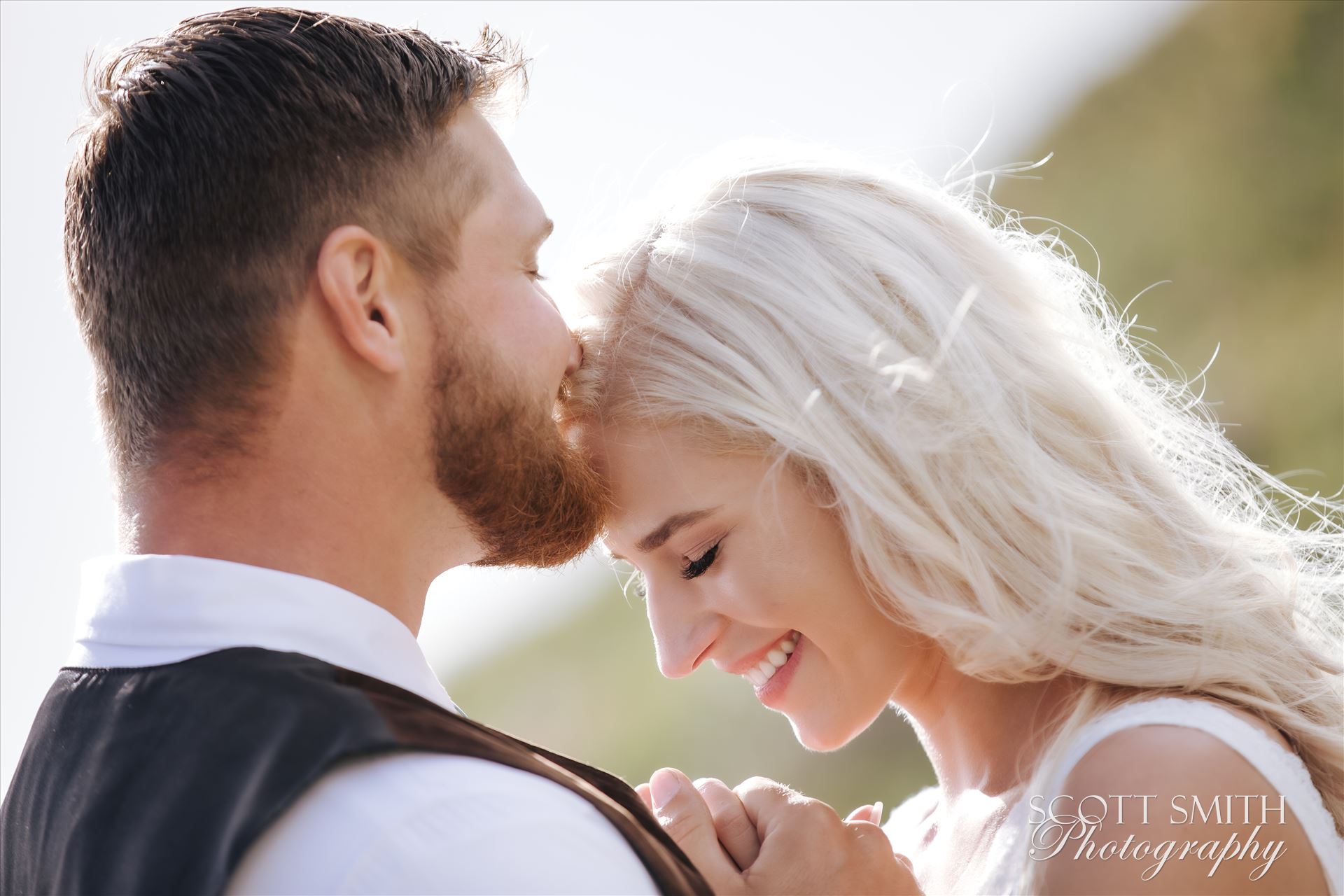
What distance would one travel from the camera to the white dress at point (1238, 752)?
7.05 ft

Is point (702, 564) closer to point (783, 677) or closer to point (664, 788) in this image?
point (783, 677)

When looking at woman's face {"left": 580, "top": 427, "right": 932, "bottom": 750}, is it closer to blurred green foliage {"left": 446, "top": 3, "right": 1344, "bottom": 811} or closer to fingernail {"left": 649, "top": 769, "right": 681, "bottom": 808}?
fingernail {"left": 649, "top": 769, "right": 681, "bottom": 808}

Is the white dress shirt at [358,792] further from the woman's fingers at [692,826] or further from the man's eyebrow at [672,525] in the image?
the man's eyebrow at [672,525]

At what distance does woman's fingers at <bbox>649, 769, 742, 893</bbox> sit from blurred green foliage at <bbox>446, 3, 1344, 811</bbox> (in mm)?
5512

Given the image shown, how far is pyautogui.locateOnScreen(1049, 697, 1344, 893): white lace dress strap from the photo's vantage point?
2.15 meters

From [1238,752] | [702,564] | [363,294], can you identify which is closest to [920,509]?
[702,564]

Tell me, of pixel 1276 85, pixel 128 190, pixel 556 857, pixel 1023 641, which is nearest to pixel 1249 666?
pixel 1023 641

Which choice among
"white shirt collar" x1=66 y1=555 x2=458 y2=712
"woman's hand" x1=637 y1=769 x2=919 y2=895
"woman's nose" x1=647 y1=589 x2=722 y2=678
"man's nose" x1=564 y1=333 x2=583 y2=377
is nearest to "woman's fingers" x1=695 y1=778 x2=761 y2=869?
"woman's hand" x1=637 y1=769 x2=919 y2=895

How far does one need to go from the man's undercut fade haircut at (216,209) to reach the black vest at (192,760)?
439 millimetres

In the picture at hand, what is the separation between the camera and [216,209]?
2061 millimetres

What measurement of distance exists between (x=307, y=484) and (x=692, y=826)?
102cm

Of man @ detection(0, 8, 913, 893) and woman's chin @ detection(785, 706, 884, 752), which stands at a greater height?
man @ detection(0, 8, 913, 893)

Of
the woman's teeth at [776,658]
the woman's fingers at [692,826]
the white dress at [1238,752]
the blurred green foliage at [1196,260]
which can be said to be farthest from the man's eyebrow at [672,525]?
the blurred green foliage at [1196,260]

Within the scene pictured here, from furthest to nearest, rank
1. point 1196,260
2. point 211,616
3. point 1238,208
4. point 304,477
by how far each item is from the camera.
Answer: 1. point 1196,260
2. point 1238,208
3. point 304,477
4. point 211,616
